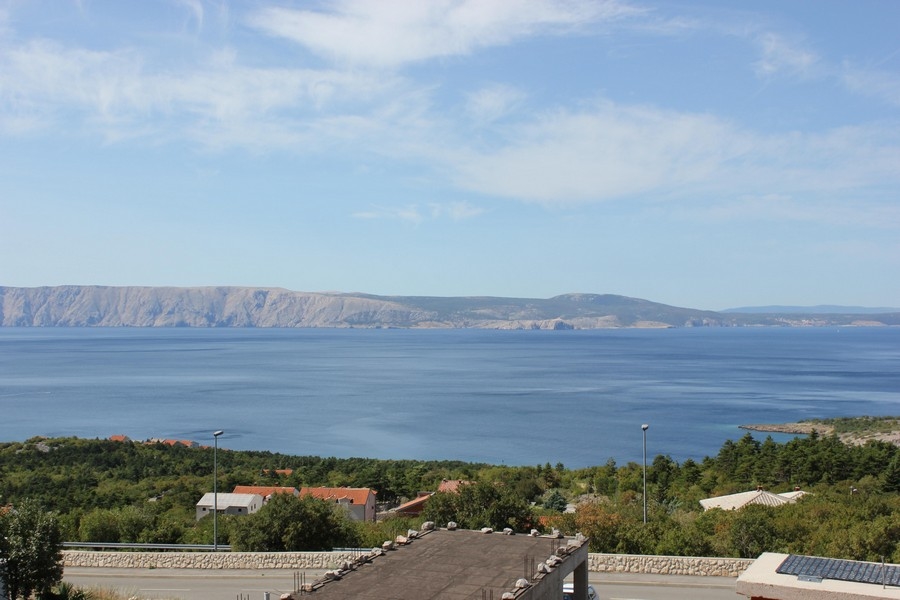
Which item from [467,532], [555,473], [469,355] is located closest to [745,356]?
[469,355]

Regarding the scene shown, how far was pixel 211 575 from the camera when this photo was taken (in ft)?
48.9

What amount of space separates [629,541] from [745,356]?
144 metres

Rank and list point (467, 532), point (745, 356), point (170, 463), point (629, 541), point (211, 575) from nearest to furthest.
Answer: point (467, 532), point (211, 575), point (629, 541), point (170, 463), point (745, 356)

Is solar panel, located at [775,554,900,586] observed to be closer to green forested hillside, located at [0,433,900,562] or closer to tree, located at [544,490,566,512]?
green forested hillside, located at [0,433,900,562]

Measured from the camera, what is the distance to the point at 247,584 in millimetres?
14156

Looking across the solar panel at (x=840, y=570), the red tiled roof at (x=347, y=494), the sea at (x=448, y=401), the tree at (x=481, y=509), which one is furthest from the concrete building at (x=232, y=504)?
the sea at (x=448, y=401)

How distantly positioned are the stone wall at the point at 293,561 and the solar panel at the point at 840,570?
5882 millimetres

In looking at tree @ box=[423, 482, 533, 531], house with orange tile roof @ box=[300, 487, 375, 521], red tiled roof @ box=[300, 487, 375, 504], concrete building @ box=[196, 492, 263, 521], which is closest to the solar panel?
tree @ box=[423, 482, 533, 531]

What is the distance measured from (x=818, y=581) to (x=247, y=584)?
1001cm

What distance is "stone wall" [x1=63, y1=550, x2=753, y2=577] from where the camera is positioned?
14195 millimetres

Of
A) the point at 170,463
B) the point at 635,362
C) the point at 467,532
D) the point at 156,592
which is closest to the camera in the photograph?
the point at 467,532

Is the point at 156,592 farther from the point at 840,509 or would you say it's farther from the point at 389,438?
the point at 389,438

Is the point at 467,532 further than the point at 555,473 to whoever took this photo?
No

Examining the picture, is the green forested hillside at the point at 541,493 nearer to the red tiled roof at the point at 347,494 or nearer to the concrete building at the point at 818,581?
the red tiled roof at the point at 347,494
